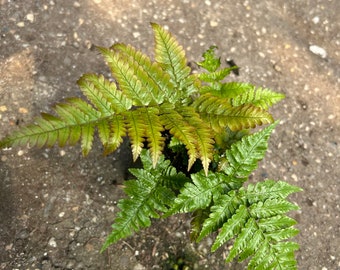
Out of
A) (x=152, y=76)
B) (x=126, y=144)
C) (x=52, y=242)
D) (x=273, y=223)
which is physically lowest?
(x=52, y=242)

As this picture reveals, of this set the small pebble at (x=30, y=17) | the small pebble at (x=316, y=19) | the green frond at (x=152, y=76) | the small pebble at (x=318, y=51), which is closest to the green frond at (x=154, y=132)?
the green frond at (x=152, y=76)

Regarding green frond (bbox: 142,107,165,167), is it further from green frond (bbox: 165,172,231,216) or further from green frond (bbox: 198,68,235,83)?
green frond (bbox: 198,68,235,83)

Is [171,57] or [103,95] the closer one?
[103,95]

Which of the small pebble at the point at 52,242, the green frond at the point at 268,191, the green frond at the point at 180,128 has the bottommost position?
the small pebble at the point at 52,242

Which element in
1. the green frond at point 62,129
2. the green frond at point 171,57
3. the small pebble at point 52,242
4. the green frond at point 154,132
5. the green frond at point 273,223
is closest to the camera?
the green frond at point 62,129

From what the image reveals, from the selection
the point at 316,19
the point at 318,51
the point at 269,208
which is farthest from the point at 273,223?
the point at 316,19

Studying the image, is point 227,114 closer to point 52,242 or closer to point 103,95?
point 103,95

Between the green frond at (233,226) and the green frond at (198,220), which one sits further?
the green frond at (198,220)

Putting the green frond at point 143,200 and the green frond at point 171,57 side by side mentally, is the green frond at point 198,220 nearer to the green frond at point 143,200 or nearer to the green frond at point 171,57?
the green frond at point 143,200

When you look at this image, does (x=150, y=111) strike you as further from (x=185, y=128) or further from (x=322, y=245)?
(x=322, y=245)
